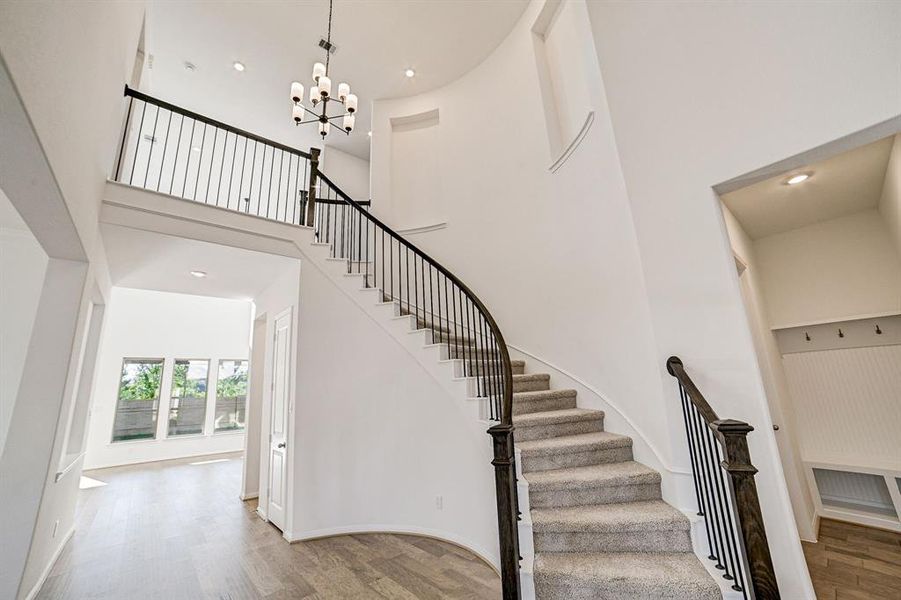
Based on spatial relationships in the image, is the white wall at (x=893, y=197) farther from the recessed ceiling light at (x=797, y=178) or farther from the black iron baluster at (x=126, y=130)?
the black iron baluster at (x=126, y=130)

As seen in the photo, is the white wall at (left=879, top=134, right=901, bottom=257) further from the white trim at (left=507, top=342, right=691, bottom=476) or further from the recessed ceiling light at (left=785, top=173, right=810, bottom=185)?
the white trim at (left=507, top=342, right=691, bottom=476)

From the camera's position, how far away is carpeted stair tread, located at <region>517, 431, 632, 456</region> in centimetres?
273

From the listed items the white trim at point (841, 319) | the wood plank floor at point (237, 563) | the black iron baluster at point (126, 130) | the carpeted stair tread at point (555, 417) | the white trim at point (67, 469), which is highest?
the black iron baluster at point (126, 130)

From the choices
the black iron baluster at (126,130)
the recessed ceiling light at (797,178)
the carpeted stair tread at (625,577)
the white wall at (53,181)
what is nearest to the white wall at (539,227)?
the carpeted stair tread at (625,577)

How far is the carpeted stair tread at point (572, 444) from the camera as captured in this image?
2732 mm

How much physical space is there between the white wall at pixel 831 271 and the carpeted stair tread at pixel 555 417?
7.95 feet

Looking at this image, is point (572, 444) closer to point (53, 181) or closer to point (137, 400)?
point (53, 181)

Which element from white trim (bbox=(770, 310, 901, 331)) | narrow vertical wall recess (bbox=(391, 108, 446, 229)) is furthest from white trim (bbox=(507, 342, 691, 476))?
narrow vertical wall recess (bbox=(391, 108, 446, 229))

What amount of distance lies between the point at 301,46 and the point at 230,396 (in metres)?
8.10

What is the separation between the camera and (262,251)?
377 centimetres

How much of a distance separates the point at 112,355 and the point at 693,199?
10598 millimetres

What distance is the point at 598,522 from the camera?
7.34ft

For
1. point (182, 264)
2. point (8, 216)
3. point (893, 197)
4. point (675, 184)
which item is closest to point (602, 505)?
point (675, 184)

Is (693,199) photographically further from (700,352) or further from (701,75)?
(700,352)
